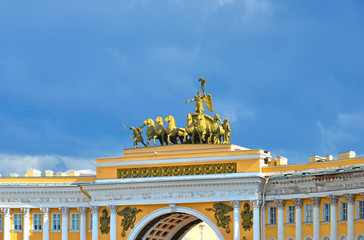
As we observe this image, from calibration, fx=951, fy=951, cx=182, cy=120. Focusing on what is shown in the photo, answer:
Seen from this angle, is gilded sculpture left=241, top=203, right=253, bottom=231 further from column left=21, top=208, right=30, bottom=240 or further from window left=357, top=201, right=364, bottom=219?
column left=21, top=208, right=30, bottom=240

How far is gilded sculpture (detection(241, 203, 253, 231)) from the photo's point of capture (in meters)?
56.9

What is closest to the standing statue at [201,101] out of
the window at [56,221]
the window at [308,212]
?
the window at [308,212]

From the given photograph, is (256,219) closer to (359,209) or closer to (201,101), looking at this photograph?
(359,209)

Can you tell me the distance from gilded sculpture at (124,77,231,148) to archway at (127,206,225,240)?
14.6 feet

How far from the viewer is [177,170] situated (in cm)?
5947

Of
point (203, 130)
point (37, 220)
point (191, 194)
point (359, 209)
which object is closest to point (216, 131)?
point (203, 130)

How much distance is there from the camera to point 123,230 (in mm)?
60500

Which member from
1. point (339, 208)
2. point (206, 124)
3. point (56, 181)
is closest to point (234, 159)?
point (206, 124)

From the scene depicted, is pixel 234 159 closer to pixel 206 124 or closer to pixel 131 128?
pixel 206 124

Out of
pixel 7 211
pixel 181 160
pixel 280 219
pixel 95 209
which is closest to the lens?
pixel 280 219

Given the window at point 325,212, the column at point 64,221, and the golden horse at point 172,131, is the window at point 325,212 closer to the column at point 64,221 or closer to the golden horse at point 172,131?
the golden horse at point 172,131

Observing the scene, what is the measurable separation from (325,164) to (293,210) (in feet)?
11.8

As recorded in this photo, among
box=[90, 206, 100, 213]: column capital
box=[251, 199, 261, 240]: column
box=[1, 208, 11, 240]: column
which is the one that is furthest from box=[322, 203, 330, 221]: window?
box=[1, 208, 11, 240]: column

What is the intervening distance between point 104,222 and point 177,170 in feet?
20.0
